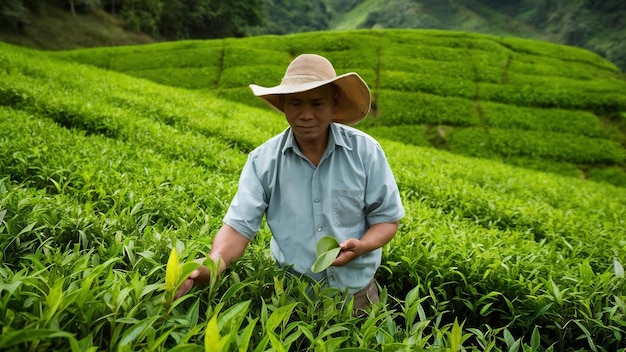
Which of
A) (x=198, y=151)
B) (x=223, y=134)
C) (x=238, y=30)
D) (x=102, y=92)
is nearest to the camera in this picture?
(x=198, y=151)

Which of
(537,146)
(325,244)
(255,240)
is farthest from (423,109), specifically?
(325,244)

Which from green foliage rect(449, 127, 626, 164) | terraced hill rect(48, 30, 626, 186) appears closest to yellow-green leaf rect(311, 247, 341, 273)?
terraced hill rect(48, 30, 626, 186)

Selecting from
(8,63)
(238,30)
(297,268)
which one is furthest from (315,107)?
(238,30)

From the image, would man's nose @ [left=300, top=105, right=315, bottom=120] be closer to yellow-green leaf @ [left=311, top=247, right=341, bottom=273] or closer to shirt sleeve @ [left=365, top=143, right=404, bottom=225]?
shirt sleeve @ [left=365, top=143, right=404, bottom=225]

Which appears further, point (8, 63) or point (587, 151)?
point (587, 151)

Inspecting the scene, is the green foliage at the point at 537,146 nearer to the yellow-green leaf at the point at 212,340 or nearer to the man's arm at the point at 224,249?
the man's arm at the point at 224,249

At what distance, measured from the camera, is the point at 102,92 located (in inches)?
351

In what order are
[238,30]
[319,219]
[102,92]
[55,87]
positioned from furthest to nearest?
[238,30] < [102,92] < [55,87] < [319,219]

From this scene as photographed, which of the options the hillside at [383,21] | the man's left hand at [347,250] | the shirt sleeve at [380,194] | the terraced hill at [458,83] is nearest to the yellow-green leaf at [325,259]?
the man's left hand at [347,250]

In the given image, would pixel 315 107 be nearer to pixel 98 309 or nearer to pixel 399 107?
pixel 98 309

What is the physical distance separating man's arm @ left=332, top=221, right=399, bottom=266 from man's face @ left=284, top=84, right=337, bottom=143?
571mm

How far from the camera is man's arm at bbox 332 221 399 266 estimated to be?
1542 mm

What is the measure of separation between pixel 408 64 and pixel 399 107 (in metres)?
5.22

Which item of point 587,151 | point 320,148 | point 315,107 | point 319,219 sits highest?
point 315,107
